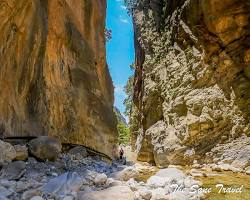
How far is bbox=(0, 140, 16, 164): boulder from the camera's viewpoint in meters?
5.67

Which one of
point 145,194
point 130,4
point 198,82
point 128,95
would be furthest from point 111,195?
point 128,95

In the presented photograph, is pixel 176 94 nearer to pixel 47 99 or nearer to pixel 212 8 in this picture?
pixel 212 8

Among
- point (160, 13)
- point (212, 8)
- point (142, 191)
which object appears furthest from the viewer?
point (160, 13)

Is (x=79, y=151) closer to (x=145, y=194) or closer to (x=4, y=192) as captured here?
(x=145, y=194)

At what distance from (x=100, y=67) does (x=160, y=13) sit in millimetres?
9438

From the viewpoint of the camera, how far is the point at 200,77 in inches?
721

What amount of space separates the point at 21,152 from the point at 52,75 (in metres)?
5.44

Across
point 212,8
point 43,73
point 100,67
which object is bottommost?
point 43,73

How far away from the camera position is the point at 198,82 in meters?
18.5

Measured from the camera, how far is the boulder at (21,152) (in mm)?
6141

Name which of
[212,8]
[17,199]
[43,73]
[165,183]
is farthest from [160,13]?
[17,199]

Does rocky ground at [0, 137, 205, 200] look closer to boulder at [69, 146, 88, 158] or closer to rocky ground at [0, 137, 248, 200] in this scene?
rocky ground at [0, 137, 248, 200]

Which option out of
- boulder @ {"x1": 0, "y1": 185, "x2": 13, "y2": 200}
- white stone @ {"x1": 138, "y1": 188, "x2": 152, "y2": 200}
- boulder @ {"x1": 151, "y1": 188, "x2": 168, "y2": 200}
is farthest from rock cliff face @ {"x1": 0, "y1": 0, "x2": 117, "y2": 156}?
boulder @ {"x1": 151, "y1": 188, "x2": 168, "y2": 200}

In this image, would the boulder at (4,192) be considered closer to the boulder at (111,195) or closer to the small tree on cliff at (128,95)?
the boulder at (111,195)
